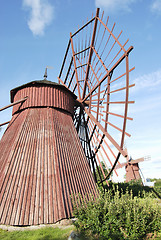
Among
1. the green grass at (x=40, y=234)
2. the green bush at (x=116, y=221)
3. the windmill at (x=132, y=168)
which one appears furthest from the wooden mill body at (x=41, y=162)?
the windmill at (x=132, y=168)

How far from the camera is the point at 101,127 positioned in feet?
32.7

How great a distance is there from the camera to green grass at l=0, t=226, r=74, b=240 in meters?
5.26

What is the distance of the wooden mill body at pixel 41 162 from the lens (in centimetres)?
632

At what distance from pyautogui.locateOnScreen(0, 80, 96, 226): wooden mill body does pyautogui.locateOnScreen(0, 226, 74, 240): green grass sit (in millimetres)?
351

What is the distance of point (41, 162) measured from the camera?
741cm

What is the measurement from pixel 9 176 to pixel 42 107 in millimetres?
4267

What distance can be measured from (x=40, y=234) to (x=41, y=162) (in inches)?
108

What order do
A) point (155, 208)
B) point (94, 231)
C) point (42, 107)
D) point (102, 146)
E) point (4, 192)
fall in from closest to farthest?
point (94, 231) → point (155, 208) → point (4, 192) → point (42, 107) → point (102, 146)

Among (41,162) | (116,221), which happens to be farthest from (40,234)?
(41,162)

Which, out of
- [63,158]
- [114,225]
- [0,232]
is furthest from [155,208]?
[0,232]

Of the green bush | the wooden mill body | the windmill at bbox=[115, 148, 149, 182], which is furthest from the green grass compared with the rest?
the windmill at bbox=[115, 148, 149, 182]

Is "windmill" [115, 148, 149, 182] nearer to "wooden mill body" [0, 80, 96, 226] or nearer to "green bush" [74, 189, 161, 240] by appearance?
"wooden mill body" [0, 80, 96, 226]

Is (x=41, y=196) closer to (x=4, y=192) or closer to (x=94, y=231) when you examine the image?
(x=4, y=192)

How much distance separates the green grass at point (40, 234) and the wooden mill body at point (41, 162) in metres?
0.35
